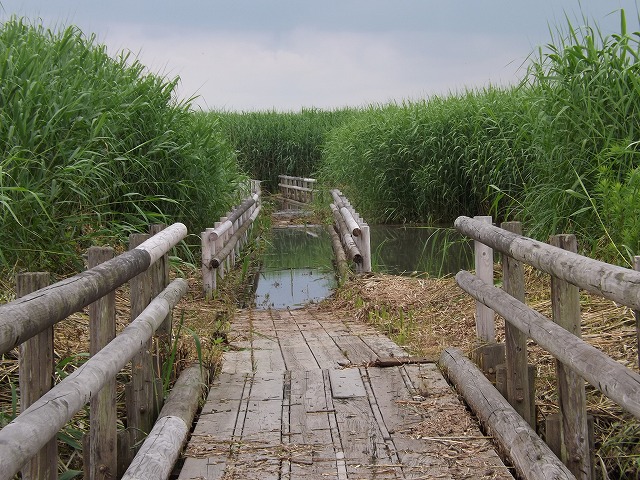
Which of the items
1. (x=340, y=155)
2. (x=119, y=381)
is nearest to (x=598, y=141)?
(x=119, y=381)

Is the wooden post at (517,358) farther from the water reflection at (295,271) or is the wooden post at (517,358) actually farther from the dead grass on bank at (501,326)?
the water reflection at (295,271)

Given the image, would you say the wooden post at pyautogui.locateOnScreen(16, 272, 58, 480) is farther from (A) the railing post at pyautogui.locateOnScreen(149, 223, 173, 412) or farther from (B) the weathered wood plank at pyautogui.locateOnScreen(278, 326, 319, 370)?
(B) the weathered wood plank at pyautogui.locateOnScreen(278, 326, 319, 370)

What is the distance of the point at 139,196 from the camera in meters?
9.08

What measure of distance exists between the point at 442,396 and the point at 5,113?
421 centimetres

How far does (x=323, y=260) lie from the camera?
46.1 ft

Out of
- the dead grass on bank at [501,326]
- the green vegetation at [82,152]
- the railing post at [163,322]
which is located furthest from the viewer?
the green vegetation at [82,152]

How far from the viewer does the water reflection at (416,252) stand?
11.5 m

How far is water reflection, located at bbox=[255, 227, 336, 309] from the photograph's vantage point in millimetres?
10695

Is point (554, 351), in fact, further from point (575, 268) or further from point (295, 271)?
point (295, 271)

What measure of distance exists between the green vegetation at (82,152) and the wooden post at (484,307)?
299 cm

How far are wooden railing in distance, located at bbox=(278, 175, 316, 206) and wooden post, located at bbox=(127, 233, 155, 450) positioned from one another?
57.3ft

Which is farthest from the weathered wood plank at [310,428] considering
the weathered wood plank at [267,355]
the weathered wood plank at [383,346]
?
the weathered wood plank at [383,346]

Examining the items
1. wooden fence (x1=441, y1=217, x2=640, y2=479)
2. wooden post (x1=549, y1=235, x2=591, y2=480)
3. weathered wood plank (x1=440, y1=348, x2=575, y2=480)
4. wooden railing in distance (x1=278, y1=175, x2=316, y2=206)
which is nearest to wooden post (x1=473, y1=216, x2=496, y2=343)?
wooden fence (x1=441, y1=217, x2=640, y2=479)

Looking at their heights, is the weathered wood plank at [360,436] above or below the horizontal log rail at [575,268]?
below
